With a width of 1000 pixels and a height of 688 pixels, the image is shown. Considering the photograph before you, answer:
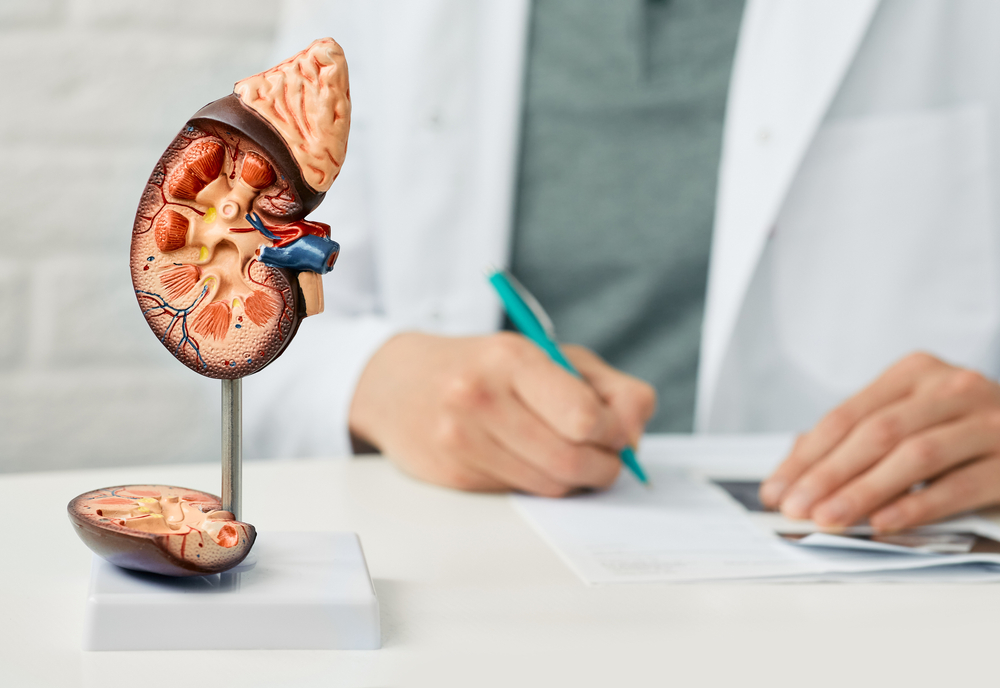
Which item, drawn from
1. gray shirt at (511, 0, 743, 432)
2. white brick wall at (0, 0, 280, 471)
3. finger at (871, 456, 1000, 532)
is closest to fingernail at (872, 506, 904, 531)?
finger at (871, 456, 1000, 532)

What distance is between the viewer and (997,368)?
87 cm

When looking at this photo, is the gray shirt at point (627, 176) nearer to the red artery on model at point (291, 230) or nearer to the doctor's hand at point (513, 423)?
the doctor's hand at point (513, 423)

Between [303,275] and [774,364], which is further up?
[303,275]

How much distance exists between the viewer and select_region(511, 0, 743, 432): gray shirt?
92cm

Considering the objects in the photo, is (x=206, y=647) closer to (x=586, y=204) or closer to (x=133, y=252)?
(x=133, y=252)

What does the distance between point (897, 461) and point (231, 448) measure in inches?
14.5

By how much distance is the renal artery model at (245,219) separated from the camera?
0.28 m

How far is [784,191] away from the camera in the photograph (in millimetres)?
801

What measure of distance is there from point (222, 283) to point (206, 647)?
12 cm

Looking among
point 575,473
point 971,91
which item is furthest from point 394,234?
point 971,91

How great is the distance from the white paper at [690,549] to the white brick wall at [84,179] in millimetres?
632

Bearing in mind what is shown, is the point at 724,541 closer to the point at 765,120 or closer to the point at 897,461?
the point at 897,461

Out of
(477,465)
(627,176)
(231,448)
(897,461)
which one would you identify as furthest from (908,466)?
Result: (627,176)

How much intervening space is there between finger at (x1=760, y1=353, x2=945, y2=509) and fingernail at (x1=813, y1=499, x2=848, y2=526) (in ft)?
0.09
